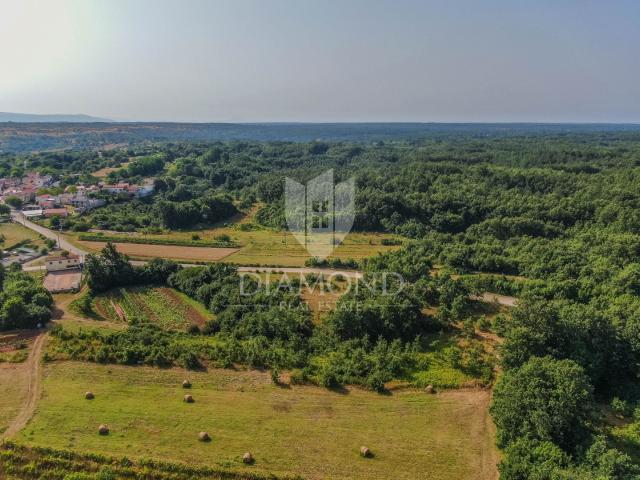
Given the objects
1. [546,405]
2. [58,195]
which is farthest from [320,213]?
[58,195]

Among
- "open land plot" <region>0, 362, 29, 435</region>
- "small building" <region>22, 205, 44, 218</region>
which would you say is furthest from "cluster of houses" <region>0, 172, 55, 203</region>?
"open land plot" <region>0, 362, 29, 435</region>

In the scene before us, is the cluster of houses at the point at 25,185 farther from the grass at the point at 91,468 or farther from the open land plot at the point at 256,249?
the grass at the point at 91,468

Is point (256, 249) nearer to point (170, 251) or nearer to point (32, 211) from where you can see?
point (170, 251)

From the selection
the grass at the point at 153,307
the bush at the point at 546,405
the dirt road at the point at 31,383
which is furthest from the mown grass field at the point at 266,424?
the grass at the point at 153,307

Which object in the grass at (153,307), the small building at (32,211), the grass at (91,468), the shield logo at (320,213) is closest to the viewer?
the grass at (91,468)

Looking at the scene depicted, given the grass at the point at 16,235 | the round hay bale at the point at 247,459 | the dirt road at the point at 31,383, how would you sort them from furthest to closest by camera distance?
the grass at the point at 16,235 < the dirt road at the point at 31,383 < the round hay bale at the point at 247,459

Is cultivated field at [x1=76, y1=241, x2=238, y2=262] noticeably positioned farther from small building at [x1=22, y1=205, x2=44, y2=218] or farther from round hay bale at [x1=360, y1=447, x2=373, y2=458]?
round hay bale at [x1=360, y1=447, x2=373, y2=458]
